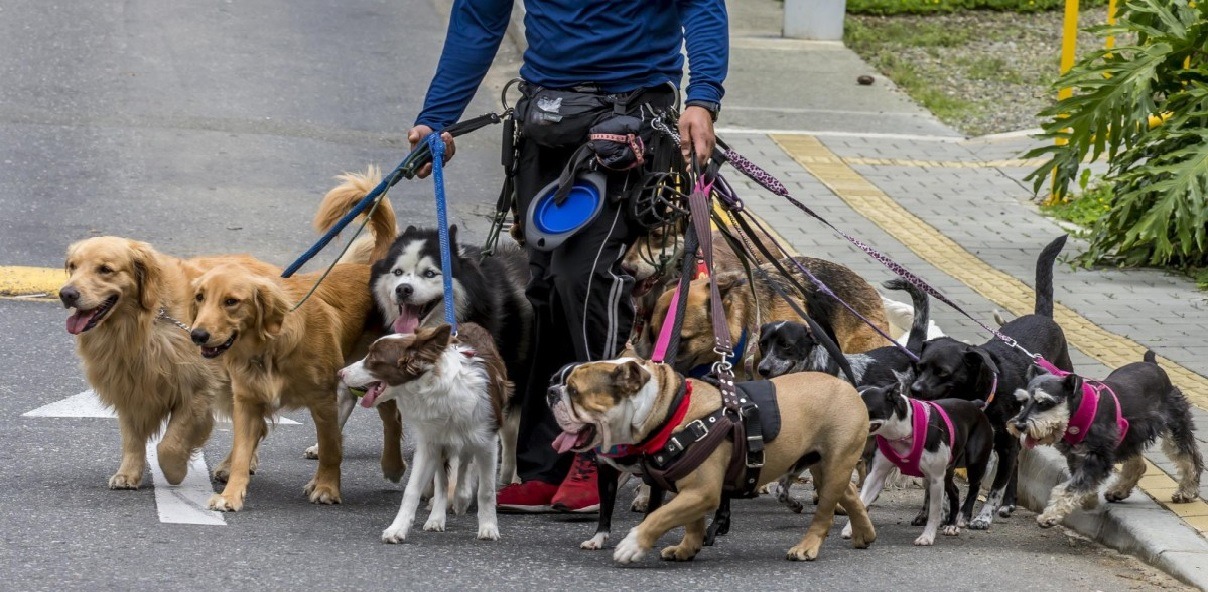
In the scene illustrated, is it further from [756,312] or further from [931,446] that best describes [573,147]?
[931,446]

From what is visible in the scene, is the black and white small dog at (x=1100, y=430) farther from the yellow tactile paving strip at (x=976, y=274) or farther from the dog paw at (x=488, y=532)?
the dog paw at (x=488, y=532)

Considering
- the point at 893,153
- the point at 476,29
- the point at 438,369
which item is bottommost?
the point at 893,153

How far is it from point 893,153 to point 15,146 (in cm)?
754

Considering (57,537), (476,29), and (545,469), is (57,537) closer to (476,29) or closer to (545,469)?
(545,469)

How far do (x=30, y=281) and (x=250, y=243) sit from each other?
1677 mm

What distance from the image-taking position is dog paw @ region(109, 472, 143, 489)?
616 centimetres

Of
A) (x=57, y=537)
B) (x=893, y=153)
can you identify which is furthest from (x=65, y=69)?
(x=57, y=537)

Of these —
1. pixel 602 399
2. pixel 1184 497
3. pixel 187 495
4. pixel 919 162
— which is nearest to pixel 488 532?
pixel 602 399

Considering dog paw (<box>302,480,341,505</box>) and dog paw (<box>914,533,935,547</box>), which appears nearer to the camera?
dog paw (<box>914,533,935,547</box>)

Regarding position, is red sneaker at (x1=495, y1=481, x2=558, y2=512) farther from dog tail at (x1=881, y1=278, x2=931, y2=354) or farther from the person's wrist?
dog tail at (x1=881, y1=278, x2=931, y2=354)

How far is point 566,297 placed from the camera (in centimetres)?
615

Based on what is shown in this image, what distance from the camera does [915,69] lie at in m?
16.0

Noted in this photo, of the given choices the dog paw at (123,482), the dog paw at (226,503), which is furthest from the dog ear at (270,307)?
the dog paw at (123,482)

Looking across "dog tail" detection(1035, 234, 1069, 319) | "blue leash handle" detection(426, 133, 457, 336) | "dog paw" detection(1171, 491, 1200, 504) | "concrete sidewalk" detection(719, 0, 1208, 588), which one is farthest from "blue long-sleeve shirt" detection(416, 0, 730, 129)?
"dog paw" detection(1171, 491, 1200, 504)
